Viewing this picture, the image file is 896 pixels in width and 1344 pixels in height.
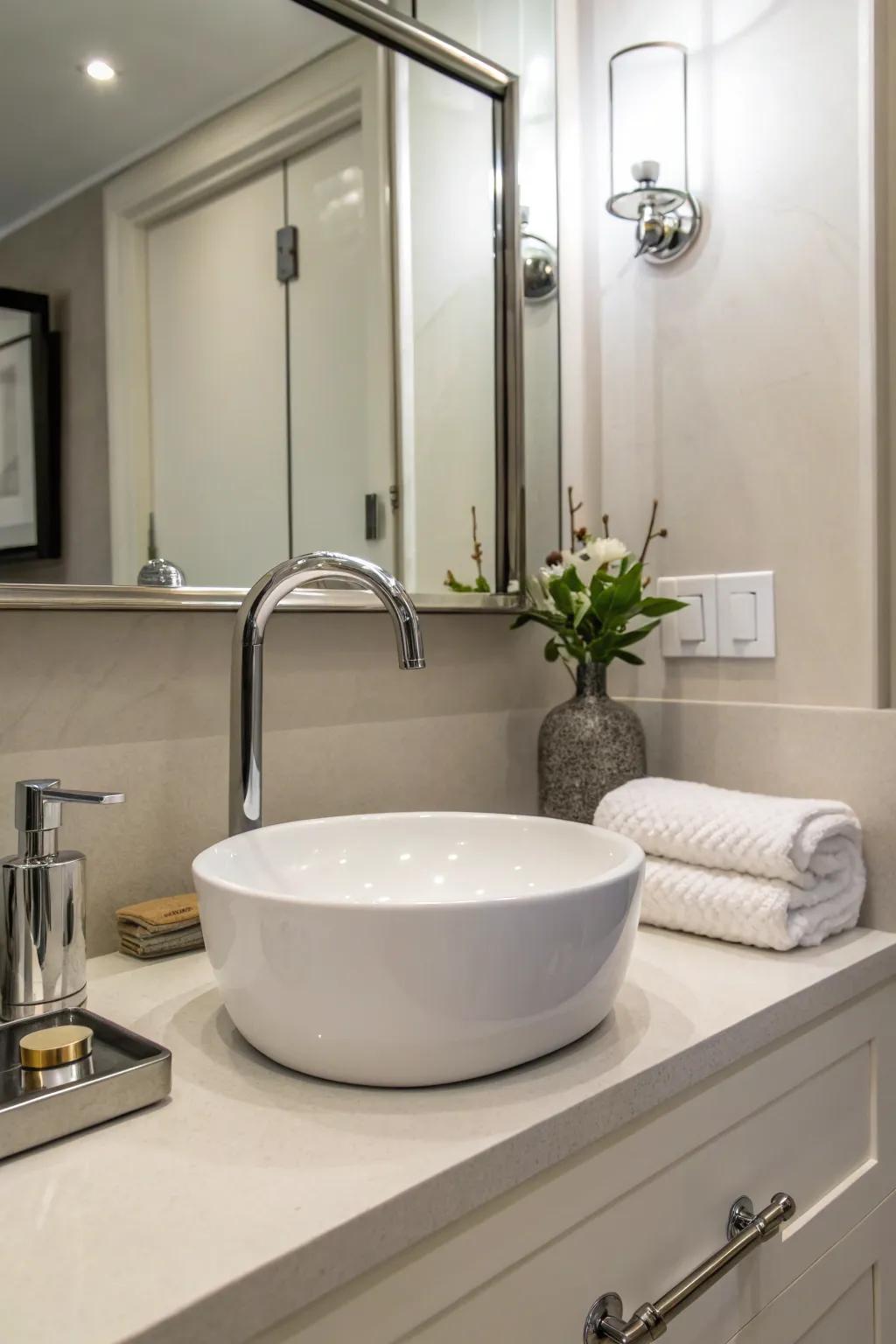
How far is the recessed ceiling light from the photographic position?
2.89ft

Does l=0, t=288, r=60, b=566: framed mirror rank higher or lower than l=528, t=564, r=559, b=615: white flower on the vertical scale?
higher

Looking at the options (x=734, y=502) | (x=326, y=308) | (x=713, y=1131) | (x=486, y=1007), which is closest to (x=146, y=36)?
(x=326, y=308)

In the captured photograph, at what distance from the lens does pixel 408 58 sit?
1.14 meters

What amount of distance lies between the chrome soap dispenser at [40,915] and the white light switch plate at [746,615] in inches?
29.4

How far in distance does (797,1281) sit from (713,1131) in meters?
0.22

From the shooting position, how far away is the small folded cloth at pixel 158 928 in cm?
87

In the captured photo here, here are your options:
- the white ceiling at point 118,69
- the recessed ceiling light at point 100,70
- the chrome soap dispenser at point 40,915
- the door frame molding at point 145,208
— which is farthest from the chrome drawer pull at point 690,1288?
the recessed ceiling light at point 100,70

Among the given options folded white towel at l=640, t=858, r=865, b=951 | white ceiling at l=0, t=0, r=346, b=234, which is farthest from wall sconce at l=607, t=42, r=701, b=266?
folded white towel at l=640, t=858, r=865, b=951

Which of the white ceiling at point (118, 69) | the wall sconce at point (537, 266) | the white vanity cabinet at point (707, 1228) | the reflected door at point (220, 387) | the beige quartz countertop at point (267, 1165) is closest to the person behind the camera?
the beige quartz countertop at point (267, 1165)

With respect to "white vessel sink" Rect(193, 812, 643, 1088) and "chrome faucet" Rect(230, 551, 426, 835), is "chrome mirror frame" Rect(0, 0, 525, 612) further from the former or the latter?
"white vessel sink" Rect(193, 812, 643, 1088)

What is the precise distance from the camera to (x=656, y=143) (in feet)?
4.02

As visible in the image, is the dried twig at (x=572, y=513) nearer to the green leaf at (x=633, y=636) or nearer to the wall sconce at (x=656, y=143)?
the green leaf at (x=633, y=636)

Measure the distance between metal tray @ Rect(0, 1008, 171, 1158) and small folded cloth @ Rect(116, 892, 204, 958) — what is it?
8.5 inches

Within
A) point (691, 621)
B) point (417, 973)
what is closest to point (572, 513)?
point (691, 621)
